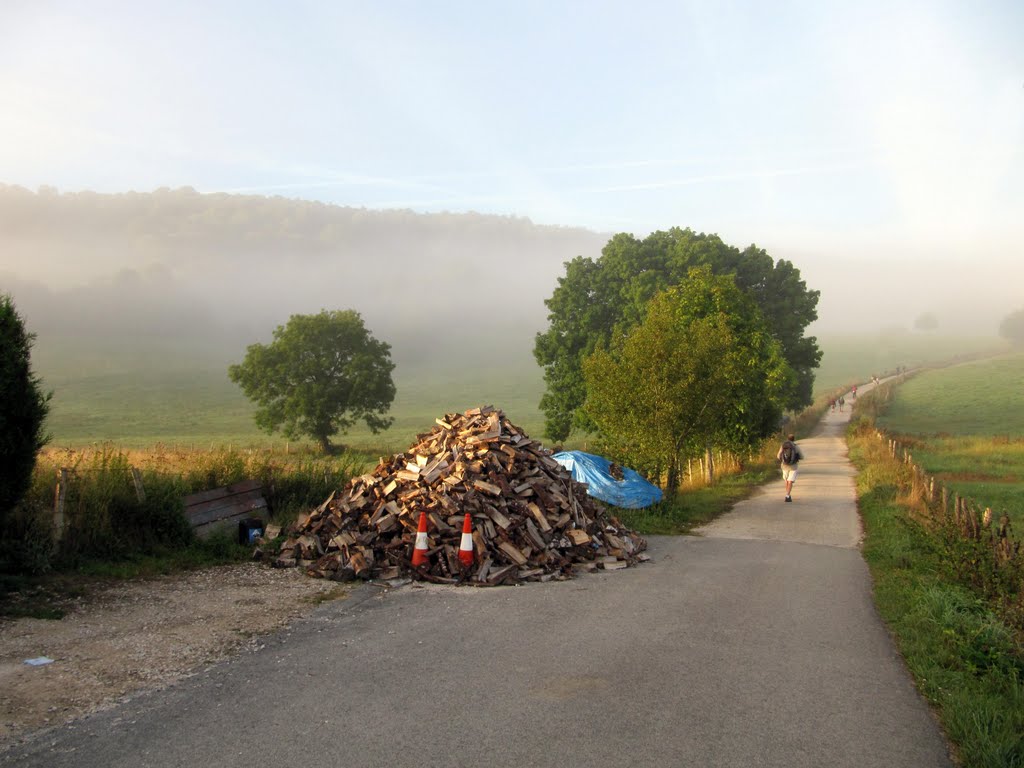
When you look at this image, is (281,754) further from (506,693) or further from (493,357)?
(493,357)

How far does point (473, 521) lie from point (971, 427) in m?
58.8

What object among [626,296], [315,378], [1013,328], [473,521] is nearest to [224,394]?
[315,378]

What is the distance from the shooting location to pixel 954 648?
7.60 meters

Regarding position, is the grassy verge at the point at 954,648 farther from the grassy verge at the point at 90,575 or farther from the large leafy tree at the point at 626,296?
the large leafy tree at the point at 626,296

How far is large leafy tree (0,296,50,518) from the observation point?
8805 mm

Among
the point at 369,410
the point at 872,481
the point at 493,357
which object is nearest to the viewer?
the point at 872,481

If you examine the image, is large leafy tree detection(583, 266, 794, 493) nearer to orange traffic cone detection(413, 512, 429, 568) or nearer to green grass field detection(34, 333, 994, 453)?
orange traffic cone detection(413, 512, 429, 568)

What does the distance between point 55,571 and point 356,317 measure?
50268 mm

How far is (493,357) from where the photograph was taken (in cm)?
14438

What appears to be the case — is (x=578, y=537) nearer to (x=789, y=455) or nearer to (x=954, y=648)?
(x=954, y=648)

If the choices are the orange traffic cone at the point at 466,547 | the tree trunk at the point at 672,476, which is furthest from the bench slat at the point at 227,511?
the tree trunk at the point at 672,476

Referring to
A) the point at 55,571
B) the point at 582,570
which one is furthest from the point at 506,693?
the point at 55,571

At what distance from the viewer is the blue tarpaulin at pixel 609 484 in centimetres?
1839

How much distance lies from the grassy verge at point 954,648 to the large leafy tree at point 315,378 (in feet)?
148
